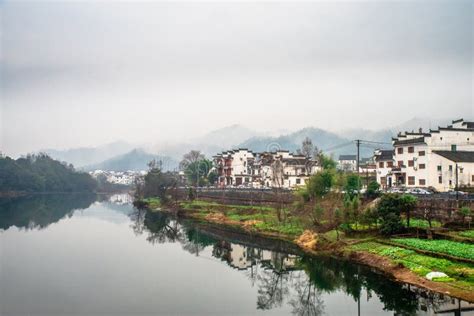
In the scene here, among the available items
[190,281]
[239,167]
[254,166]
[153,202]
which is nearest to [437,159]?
[190,281]

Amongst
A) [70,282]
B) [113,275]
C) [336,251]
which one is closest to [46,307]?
[70,282]

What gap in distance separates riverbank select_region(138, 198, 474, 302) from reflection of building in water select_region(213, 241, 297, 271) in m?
2.87

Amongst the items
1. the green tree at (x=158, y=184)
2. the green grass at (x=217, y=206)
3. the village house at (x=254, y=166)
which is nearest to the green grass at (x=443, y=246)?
the green grass at (x=217, y=206)

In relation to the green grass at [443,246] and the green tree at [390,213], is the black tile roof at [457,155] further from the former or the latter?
the green grass at [443,246]

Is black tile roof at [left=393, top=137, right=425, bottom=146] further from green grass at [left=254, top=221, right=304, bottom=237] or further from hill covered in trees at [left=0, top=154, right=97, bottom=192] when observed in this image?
hill covered in trees at [left=0, top=154, right=97, bottom=192]

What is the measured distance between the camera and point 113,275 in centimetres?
3200

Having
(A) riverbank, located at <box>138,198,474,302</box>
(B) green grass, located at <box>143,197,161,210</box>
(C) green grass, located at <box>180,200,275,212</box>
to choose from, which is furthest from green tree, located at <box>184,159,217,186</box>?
(A) riverbank, located at <box>138,198,474,302</box>

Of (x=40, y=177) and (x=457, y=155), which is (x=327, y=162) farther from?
(x=40, y=177)

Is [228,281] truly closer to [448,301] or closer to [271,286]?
[271,286]

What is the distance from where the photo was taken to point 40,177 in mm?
141500

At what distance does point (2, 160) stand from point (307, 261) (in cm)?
12469

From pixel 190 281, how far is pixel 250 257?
9.24 metres

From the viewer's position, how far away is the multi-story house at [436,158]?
54.2 meters

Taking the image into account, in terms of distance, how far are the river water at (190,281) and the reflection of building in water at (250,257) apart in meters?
0.09
